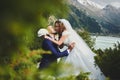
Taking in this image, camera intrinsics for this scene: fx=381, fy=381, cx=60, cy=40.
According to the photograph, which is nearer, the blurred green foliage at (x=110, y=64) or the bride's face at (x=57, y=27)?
the bride's face at (x=57, y=27)

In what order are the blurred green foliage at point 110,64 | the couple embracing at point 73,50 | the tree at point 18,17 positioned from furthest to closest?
1. the blurred green foliage at point 110,64
2. the couple embracing at point 73,50
3. the tree at point 18,17

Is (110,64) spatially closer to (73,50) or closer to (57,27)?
(73,50)

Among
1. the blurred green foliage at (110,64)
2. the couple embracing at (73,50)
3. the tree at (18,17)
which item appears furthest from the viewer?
the blurred green foliage at (110,64)

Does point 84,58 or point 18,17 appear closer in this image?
point 18,17

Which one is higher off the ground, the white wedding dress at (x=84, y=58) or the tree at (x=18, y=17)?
the white wedding dress at (x=84, y=58)

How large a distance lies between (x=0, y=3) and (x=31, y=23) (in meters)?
0.13

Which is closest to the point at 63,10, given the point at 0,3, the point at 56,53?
the point at 0,3

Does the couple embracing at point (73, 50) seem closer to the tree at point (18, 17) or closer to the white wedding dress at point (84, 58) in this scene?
the white wedding dress at point (84, 58)

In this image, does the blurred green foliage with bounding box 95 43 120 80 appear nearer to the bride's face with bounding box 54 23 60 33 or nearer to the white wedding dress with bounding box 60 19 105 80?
the white wedding dress with bounding box 60 19 105 80

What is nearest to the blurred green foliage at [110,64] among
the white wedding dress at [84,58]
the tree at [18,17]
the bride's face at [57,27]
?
the white wedding dress at [84,58]

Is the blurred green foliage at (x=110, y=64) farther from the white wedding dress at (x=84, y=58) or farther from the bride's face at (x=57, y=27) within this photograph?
the bride's face at (x=57, y=27)

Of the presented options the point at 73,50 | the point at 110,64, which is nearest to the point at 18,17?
the point at 73,50

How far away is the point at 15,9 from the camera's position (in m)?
1.11

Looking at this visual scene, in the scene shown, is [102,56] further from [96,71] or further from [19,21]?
[19,21]
